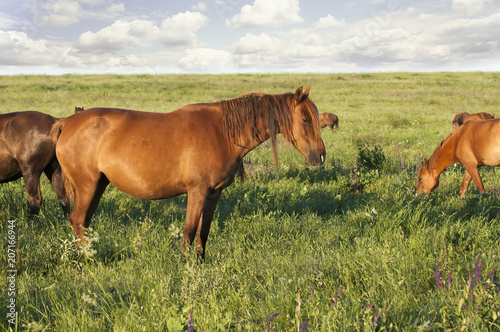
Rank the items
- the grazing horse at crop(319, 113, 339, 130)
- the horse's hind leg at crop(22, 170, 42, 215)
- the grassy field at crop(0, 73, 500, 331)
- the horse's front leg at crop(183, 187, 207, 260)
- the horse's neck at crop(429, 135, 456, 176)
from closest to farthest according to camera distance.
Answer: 1. the grassy field at crop(0, 73, 500, 331)
2. the horse's front leg at crop(183, 187, 207, 260)
3. the horse's hind leg at crop(22, 170, 42, 215)
4. the horse's neck at crop(429, 135, 456, 176)
5. the grazing horse at crop(319, 113, 339, 130)

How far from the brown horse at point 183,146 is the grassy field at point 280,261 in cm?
34

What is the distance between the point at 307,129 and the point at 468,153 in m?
4.44

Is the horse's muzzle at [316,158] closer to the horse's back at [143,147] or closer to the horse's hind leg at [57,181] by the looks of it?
the horse's back at [143,147]

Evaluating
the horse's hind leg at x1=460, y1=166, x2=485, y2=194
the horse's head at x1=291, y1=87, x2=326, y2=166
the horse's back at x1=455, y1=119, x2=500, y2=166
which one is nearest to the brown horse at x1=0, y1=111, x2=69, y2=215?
the horse's head at x1=291, y1=87, x2=326, y2=166

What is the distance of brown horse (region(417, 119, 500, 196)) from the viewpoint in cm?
612

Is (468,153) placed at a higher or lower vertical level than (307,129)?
lower

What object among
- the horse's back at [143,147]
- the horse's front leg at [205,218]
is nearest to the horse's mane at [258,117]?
the horse's back at [143,147]

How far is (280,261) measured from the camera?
3.22 m

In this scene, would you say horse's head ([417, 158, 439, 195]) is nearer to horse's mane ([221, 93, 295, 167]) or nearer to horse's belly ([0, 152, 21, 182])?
horse's mane ([221, 93, 295, 167])

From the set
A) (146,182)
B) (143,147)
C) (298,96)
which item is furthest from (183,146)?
(298,96)

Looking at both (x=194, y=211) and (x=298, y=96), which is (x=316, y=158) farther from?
(x=194, y=211)

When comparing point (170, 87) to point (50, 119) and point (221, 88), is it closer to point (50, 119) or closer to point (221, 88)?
point (221, 88)

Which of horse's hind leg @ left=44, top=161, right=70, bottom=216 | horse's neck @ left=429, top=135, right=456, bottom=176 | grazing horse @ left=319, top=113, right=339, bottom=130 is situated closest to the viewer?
horse's hind leg @ left=44, top=161, right=70, bottom=216

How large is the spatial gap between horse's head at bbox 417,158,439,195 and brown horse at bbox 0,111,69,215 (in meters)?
6.08
